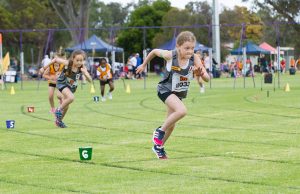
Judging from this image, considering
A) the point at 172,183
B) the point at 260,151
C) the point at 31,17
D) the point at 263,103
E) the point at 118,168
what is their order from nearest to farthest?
the point at 172,183 < the point at 118,168 < the point at 260,151 < the point at 263,103 < the point at 31,17

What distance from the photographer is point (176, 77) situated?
40.0 ft

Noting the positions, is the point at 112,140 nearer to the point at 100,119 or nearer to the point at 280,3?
the point at 100,119

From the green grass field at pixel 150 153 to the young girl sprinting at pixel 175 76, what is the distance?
1.50 ft

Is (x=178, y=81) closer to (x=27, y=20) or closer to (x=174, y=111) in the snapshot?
(x=174, y=111)

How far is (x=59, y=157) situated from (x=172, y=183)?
3176mm

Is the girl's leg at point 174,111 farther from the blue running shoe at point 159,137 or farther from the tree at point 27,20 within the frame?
the tree at point 27,20

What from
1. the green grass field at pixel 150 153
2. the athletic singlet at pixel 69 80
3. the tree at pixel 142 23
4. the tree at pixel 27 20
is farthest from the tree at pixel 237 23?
the athletic singlet at pixel 69 80

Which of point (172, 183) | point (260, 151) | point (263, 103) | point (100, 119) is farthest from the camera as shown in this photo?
point (263, 103)

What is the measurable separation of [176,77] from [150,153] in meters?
1.44

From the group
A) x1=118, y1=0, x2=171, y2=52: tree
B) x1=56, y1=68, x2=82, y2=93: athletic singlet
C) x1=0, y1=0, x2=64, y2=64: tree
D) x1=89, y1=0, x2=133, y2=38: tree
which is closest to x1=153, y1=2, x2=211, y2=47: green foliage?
x1=118, y1=0, x2=171, y2=52: tree

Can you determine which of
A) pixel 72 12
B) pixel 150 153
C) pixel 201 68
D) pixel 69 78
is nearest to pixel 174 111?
pixel 201 68

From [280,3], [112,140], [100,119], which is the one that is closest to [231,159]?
[112,140]

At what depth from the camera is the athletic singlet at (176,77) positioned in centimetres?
1211

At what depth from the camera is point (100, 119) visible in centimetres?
2028
